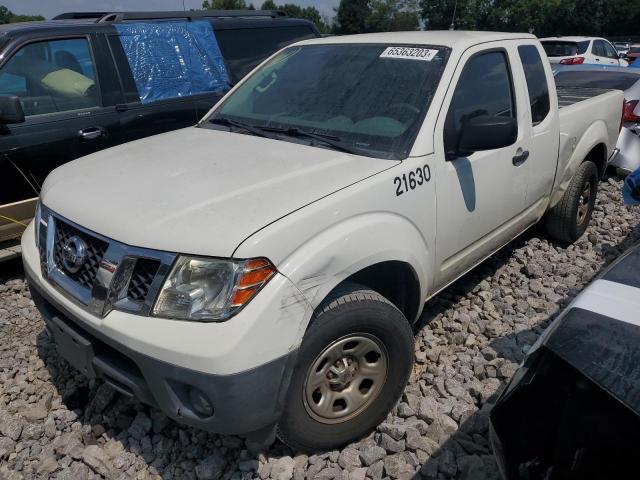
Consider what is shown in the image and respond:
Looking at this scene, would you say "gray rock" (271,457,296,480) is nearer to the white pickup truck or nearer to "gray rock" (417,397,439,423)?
the white pickup truck

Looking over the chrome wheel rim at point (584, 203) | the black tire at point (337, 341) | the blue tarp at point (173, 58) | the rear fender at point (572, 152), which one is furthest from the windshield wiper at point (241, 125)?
the chrome wheel rim at point (584, 203)

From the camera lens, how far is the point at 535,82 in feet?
11.8

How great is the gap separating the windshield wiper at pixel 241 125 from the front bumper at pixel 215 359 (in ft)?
4.28

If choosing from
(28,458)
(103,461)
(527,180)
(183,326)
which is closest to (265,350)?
(183,326)

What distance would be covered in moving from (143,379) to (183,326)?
344mm

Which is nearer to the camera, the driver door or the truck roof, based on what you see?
the driver door

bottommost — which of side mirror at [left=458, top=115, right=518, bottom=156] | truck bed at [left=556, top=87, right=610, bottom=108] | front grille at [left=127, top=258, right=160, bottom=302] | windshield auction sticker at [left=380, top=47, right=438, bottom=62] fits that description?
front grille at [left=127, top=258, right=160, bottom=302]

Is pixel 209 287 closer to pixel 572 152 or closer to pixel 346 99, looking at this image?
pixel 346 99

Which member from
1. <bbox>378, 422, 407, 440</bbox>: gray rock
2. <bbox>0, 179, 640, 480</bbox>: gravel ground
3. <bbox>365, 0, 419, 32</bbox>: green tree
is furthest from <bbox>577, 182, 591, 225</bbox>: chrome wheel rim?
<bbox>365, 0, 419, 32</bbox>: green tree

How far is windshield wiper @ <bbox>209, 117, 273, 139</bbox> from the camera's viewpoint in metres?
2.97

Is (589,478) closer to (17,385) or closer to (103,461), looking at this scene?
(103,461)

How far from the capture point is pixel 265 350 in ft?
6.19

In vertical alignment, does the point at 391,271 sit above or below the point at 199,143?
below

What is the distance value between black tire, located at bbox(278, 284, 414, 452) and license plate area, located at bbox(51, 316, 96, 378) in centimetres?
84
